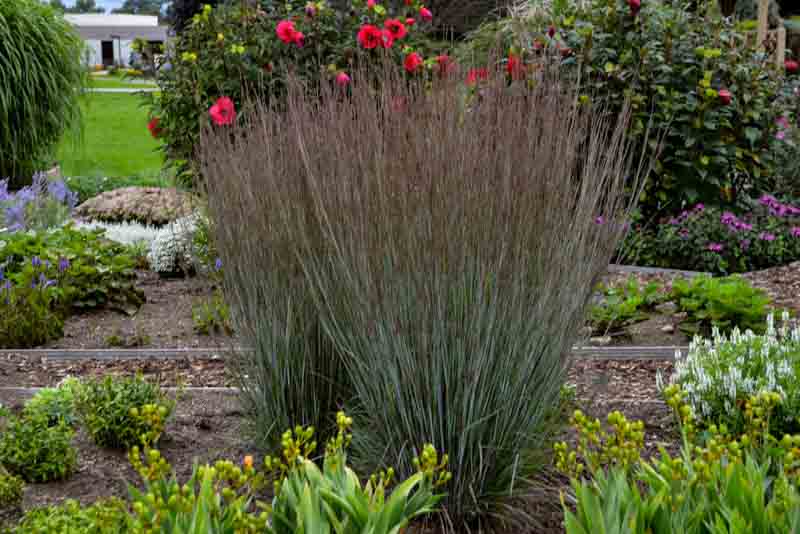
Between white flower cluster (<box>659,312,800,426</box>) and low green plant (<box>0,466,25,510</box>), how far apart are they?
223 centimetres

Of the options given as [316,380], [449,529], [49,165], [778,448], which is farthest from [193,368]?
[49,165]

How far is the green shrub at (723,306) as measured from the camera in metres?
4.55

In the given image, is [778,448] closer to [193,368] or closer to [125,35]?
[193,368]

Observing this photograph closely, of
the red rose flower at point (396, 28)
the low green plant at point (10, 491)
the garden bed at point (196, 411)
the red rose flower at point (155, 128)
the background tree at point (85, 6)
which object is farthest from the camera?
the background tree at point (85, 6)

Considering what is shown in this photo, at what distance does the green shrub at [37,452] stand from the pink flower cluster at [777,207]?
20.4ft

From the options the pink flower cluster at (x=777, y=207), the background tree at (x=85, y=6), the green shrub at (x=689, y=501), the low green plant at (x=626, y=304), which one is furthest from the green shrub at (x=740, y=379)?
the background tree at (x=85, y=6)

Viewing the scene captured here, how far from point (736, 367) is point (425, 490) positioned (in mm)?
1610

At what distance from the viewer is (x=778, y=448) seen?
274 cm

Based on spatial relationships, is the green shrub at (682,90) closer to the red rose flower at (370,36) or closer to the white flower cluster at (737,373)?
the red rose flower at (370,36)

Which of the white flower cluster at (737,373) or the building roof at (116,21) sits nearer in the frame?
the white flower cluster at (737,373)

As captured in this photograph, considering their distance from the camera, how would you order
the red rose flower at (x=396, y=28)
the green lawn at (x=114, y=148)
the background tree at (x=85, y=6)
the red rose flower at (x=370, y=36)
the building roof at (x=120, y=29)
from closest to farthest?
the red rose flower at (x=370, y=36) < the red rose flower at (x=396, y=28) < the green lawn at (x=114, y=148) < the building roof at (x=120, y=29) < the background tree at (x=85, y=6)

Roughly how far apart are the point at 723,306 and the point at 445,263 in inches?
100

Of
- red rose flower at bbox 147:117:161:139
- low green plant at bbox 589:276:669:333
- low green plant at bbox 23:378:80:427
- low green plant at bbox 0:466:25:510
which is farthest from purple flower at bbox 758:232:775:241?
low green plant at bbox 0:466:25:510

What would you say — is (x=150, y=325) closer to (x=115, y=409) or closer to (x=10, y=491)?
(x=115, y=409)
